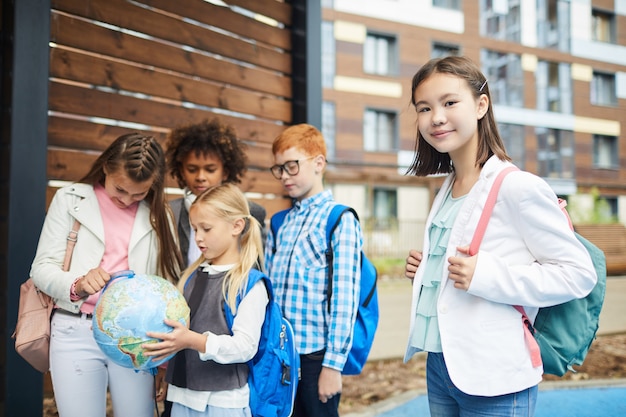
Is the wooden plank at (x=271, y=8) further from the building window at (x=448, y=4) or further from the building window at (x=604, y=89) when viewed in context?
the building window at (x=604, y=89)

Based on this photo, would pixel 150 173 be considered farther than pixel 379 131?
No

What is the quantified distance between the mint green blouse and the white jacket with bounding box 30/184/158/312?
116cm

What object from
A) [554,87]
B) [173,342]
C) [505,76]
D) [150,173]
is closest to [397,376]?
[150,173]

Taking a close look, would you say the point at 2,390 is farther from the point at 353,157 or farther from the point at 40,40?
the point at 353,157

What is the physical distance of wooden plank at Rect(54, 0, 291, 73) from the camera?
3584 millimetres

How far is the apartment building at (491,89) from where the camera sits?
16.2 m

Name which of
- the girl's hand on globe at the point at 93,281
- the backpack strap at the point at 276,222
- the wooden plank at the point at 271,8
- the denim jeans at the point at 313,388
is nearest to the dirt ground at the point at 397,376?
the denim jeans at the point at 313,388

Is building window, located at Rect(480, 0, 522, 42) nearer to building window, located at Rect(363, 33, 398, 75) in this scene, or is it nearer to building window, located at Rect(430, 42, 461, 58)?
building window, located at Rect(430, 42, 461, 58)

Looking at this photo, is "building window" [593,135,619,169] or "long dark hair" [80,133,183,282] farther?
"building window" [593,135,619,169]

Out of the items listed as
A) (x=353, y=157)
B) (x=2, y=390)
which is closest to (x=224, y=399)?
(x=2, y=390)

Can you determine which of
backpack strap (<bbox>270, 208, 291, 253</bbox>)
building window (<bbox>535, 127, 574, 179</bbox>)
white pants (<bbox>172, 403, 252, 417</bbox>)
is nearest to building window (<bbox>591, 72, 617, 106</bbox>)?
building window (<bbox>535, 127, 574, 179</bbox>)

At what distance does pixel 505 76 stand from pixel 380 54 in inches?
184

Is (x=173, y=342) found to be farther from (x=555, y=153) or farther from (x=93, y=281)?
(x=555, y=153)

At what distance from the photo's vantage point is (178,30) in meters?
4.09
